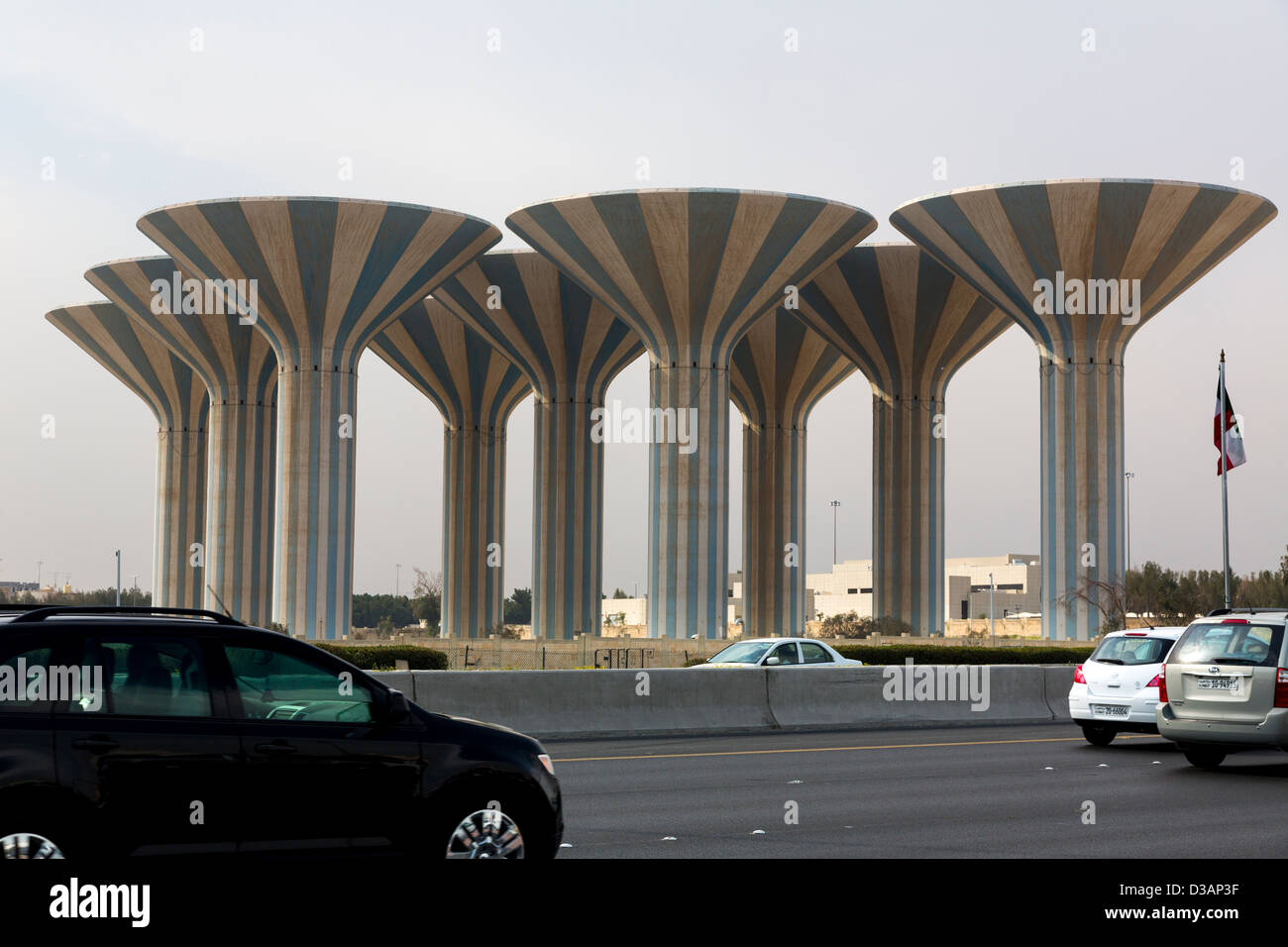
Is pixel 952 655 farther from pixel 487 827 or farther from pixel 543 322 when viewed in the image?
pixel 487 827

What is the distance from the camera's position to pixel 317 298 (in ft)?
150

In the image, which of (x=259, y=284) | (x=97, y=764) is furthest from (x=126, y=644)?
(x=259, y=284)

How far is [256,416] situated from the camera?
58.6 m

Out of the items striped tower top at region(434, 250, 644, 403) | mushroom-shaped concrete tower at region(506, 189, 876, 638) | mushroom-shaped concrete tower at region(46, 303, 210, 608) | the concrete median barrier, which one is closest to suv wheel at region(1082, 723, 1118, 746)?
the concrete median barrier

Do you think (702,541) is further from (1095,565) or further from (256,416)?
(256,416)

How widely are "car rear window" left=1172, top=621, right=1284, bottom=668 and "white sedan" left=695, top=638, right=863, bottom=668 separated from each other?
29.2ft

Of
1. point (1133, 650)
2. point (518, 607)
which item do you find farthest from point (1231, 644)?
point (518, 607)

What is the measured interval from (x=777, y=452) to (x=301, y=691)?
185ft

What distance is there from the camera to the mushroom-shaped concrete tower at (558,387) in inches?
2156

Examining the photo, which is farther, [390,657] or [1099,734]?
[390,657]

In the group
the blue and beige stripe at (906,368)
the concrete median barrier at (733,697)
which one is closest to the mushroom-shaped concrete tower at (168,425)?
the blue and beige stripe at (906,368)

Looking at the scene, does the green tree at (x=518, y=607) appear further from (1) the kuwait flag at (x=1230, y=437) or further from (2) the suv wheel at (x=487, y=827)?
(2) the suv wheel at (x=487, y=827)

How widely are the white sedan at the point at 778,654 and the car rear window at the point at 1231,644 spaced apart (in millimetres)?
8898

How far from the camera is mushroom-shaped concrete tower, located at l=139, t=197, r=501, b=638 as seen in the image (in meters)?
44.5
